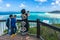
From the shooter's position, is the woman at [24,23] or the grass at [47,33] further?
the woman at [24,23]

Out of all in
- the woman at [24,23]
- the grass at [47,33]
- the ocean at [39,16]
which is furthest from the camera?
the ocean at [39,16]

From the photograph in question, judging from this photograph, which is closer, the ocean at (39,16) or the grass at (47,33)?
the grass at (47,33)

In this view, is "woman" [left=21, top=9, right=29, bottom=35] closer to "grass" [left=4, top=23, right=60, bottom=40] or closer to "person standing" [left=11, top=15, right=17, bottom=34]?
"person standing" [left=11, top=15, right=17, bottom=34]

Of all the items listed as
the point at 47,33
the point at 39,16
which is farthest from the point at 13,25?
the point at 47,33

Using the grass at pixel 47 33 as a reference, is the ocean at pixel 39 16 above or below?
above

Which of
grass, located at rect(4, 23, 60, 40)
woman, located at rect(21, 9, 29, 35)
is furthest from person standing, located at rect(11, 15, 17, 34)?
grass, located at rect(4, 23, 60, 40)

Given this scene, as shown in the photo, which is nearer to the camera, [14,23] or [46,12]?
[14,23]

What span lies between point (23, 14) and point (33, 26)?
3.59 ft

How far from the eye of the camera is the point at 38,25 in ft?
25.1

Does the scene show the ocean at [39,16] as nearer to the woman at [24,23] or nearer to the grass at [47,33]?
the grass at [47,33]

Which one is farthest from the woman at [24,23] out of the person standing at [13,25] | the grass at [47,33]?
the grass at [47,33]

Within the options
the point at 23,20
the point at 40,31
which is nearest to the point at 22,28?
the point at 23,20

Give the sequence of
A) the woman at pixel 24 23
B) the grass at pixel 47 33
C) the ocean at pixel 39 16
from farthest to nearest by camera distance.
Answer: the ocean at pixel 39 16 → the woman at pixel 24 23 → the grass at pixel 47 33

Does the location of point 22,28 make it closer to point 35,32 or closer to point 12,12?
point 35,32
